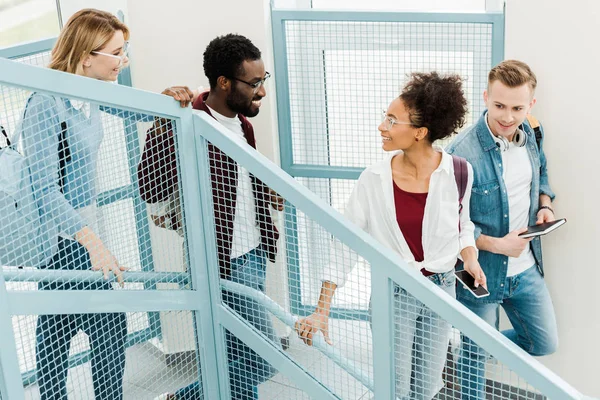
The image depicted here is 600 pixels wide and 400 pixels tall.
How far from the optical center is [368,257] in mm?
2219

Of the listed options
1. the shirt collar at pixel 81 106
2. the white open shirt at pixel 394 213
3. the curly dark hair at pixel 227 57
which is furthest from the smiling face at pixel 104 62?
the white open shirt at pixel 394 213

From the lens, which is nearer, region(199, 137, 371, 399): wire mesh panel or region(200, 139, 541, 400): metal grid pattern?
region(200, 139, 541, 400): metal grid pattern

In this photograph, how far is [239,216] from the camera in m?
2.72

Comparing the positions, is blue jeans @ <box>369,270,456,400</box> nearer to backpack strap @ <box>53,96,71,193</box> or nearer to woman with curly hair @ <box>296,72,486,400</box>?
woman with curly hair @ <box>296,72,486,400</box>

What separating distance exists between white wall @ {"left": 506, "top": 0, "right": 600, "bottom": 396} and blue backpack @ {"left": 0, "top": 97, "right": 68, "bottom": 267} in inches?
81.4

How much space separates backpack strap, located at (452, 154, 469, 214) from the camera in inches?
107

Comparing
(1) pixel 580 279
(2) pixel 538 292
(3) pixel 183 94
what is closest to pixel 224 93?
(3) pixel 183 94

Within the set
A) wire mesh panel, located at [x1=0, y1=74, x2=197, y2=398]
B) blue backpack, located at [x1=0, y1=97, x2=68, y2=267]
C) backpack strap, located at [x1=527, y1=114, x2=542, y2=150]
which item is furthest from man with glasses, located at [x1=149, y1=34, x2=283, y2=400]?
backpack strap, located at [x1=527, y1=114, x2=542, y2=150]

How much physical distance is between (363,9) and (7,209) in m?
2.01

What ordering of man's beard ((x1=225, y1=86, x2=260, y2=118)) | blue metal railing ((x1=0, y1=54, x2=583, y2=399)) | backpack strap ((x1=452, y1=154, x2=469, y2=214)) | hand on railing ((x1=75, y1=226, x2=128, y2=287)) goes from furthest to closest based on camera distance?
man's beard ((x1=225, y1=86, x2=260, y2=118)) → backpack strap ((x1=452, y1=154, x2=469, y2=214)) → hand on railing ((x1=75, y1=226, x2=128, y2=287)) → blue metal railing ((x1=0, y1=54, x2=583, y2=399))

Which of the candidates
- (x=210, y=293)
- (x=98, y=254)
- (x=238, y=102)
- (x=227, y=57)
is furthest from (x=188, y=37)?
(x=98, y=254)

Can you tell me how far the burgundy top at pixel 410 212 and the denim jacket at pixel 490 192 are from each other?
2.24 ft

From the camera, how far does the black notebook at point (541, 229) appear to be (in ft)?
10.5

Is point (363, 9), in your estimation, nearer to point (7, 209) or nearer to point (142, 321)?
point (142, 321)
